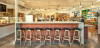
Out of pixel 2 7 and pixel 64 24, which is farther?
pixel 2 7

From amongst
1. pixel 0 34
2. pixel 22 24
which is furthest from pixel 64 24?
pixel 0 34

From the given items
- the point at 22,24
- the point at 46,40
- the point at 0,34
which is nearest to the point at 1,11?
the point at 0,34

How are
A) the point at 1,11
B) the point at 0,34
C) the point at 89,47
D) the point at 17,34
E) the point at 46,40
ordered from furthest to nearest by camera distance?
the point at 1,11, the point at 0,34, the point at 46,40, the point at 17,34, the point at 89,47

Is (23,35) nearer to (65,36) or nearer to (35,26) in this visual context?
(35,26)

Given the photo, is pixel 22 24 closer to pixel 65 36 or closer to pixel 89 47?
pixel 65 36

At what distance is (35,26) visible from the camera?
15.3ft

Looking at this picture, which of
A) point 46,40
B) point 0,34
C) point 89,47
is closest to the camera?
point 89,47

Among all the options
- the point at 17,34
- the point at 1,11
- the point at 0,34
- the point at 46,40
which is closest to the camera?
the point at 17,34

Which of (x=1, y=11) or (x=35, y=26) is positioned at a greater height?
(x=1, y=11)

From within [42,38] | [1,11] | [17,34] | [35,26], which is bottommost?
[42,38]

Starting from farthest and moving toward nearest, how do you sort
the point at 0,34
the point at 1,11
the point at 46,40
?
the point at 1,11 → the point at 0,34 → the point at 46,40

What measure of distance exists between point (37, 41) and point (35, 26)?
962 mm

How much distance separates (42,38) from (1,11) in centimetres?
463

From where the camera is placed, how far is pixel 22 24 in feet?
15.3
